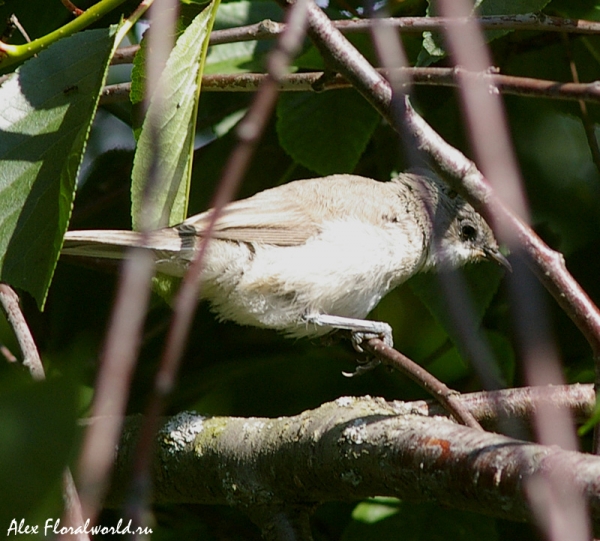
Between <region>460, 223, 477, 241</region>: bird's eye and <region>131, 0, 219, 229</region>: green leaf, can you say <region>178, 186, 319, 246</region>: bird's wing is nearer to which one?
<region>460, 223, 477, 241</region>: bird's eye

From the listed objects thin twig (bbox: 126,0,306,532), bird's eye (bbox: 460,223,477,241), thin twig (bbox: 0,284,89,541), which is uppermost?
bird's eye (bbox: 460,223,477,241)

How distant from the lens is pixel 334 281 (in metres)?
3.15

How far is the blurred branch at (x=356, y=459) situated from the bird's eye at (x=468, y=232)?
1.58 m

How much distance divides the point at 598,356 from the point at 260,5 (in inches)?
87.8

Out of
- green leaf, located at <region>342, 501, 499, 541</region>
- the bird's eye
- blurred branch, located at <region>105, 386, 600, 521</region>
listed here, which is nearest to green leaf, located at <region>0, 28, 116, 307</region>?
blurred branch, located at <region>105, 386, 600, 521</region>

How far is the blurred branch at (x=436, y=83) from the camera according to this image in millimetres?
1583

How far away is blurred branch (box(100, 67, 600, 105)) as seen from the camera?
62.3 inches

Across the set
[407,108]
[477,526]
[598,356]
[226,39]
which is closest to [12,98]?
[226,39]

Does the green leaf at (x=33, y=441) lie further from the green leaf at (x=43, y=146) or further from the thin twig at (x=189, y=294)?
the green leaf at (x=43, y=146)

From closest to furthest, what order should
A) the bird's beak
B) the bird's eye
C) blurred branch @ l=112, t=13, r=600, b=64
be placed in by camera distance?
1. blurred branch @ l=112, t=13, r=600, b=64
2. the bird's beak
3. the bird's eye

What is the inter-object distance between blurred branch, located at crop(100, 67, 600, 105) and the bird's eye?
1298mm

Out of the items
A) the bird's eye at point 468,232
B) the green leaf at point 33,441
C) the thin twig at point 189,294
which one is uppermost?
the bird's eye at point 468,232

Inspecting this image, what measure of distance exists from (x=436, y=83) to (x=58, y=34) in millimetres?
926

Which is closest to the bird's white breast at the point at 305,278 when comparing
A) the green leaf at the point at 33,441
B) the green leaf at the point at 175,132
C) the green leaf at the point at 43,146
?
the green leaf at the point at 43,146
